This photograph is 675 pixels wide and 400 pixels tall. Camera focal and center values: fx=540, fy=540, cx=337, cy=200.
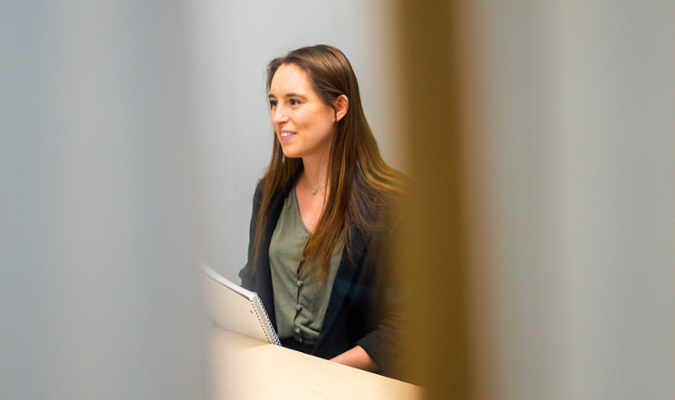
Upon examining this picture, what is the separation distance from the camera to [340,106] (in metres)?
0.83

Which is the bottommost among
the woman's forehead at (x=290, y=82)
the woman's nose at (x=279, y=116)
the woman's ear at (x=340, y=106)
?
the woman's nose at (x=279, y=116)

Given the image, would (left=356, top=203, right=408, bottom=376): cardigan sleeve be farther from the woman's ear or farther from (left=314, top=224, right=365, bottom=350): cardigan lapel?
the woman's ear

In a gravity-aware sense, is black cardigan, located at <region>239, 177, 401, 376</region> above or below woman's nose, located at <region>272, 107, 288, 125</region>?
below

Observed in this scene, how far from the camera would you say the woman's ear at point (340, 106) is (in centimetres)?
82

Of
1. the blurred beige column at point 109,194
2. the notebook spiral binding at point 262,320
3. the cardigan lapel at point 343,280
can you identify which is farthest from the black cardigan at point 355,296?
the blurred beige column at point 109,194

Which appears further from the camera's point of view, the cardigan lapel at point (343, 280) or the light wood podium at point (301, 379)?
the cardigan lapel at point (343, 280)

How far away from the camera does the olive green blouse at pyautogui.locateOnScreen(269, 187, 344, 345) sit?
0.92m

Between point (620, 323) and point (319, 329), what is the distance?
0.83 metres

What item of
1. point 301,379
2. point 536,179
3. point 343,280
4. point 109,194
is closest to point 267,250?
point 343,280

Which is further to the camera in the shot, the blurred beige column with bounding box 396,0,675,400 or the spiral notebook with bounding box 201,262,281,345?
the spiral notebook with bounding box 201,262,281,345

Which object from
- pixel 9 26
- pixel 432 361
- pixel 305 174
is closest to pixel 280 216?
pixel 305 174

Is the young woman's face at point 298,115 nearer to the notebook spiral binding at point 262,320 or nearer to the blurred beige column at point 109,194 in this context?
the notebook spiral binding at point 262,320

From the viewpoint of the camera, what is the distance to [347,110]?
0.82m

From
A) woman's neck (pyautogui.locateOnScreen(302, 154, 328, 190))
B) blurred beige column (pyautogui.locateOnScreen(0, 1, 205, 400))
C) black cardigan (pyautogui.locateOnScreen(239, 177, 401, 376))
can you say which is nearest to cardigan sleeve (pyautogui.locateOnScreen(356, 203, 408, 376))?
black cardigan (pyautogui.locateOnScreen(239, 177, 401, 376))
